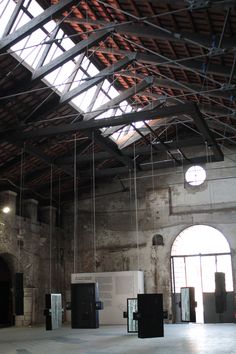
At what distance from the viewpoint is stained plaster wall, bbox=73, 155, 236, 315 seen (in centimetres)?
2384

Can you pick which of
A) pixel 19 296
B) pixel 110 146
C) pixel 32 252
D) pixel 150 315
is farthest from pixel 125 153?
pixel 150 315

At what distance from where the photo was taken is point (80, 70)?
56.3 feet

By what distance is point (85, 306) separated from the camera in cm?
1378

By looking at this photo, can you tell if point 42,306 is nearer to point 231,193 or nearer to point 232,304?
point 232,304

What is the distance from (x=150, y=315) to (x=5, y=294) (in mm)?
12690

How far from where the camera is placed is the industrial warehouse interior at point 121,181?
13023mm

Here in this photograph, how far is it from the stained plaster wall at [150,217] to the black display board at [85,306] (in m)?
10.6

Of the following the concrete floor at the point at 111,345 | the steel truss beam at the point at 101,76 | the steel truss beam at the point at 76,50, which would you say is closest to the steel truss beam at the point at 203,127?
the steel truss beam at the point at 101,76

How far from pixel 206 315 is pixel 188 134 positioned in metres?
9.08

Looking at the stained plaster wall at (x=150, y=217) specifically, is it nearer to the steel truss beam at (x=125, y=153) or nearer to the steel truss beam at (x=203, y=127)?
the steel truss beam at (x=125, y=153)

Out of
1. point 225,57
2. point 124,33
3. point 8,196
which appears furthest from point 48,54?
point 8,196

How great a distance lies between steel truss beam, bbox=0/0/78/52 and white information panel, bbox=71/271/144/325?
13135mm

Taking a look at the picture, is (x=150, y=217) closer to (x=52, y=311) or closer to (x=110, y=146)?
(x=110, y=146)

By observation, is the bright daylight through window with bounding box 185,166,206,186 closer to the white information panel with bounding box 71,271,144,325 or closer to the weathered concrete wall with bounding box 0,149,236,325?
the weathered concrete wall with bounding box 0,149,236,325
